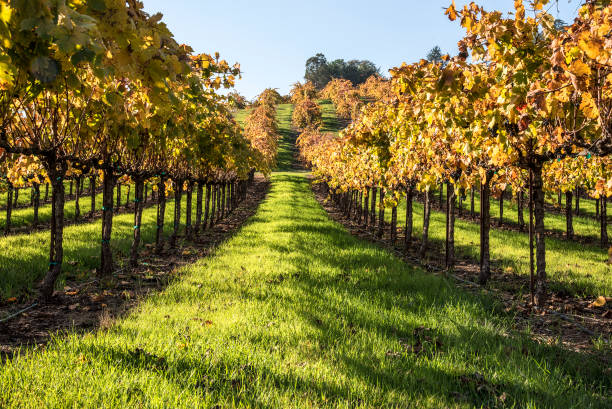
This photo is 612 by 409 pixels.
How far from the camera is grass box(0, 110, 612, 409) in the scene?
2809mm

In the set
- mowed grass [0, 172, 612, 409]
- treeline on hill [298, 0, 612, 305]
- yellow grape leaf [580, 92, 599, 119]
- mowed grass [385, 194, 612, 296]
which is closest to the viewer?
mowed grass [0, 172, 612, 409]

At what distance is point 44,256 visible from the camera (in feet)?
26.6

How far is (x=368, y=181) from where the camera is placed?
14.6 meters

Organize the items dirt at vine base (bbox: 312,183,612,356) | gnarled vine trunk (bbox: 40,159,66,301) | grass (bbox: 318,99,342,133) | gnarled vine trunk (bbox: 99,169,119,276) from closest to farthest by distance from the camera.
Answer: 1. dirt at vine base (bbox: 312,183,612,356)
2. gnarled vine trunk (bbox: 40,159,66,301)
3. gnarled vine trunk (bbox: 99,169,119,276)
4. grass (bbox: 318,99,342,133)

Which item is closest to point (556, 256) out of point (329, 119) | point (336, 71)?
point (329, 119)

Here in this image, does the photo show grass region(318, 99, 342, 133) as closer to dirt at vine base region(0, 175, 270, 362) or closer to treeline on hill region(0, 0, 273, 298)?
treeline on hill region(0, 0, 273, 298)

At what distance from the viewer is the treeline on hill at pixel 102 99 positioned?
5.95ft

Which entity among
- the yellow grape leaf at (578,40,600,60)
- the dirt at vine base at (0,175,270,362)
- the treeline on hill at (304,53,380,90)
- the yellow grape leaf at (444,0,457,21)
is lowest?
the dirt at vine base at (0,175,270,362)

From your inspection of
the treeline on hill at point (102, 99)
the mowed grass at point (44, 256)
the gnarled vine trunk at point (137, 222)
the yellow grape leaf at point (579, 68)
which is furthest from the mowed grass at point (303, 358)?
the gnarled vine trunk at point (137, 222)

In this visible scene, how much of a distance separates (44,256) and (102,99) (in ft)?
16.6

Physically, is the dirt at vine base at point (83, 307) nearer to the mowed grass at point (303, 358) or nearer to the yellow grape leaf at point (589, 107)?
the mowed grass at point (303, 358)

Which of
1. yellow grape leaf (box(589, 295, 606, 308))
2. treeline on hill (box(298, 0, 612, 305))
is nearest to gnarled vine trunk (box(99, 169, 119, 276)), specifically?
treeline on hill (box(298, 0, 612, 305))

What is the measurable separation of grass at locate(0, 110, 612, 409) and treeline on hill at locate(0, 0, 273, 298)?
2194 mm

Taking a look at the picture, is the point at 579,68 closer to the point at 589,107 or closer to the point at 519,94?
the point at 589,107
